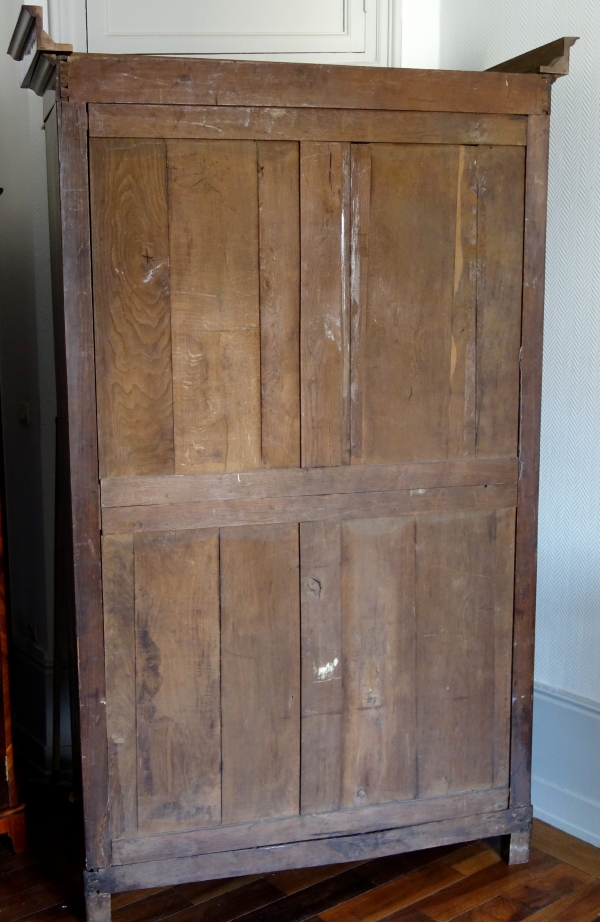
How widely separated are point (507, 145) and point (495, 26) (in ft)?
2.15

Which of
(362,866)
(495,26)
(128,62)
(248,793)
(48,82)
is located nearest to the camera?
(128,62)

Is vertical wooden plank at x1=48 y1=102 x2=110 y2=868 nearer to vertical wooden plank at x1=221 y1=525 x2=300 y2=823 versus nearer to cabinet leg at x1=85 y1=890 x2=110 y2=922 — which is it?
cabinet leg at x1=85 y1=890 x2=110 y2=922

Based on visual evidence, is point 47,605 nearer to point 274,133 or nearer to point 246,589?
point 246,589

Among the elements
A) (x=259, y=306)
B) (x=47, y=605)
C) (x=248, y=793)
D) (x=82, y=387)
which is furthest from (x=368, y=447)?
(x=47, y=605)

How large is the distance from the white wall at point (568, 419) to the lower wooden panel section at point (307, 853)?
266 mm

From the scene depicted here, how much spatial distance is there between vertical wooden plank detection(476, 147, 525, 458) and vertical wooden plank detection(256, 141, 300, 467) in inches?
17.4

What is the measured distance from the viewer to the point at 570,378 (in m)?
2.42

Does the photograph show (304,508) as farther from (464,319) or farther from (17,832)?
(17,832)

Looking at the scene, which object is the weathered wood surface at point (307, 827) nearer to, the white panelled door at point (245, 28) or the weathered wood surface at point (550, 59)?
the weathered wood surface at point (550, 59)

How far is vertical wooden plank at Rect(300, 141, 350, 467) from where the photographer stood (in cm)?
194

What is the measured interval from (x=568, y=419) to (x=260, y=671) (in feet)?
3.56

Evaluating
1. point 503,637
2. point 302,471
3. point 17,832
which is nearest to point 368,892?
point 503,637

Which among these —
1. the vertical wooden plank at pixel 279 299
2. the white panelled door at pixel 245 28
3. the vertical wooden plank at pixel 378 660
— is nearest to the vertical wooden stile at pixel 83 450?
the vertical wooden plank at pixel 279 299

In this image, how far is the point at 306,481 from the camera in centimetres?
202
